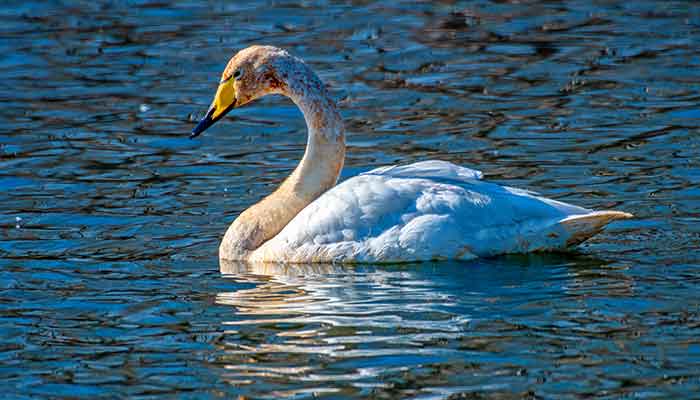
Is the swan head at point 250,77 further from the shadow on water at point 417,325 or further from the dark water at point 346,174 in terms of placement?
the shadow on water at point 417,325

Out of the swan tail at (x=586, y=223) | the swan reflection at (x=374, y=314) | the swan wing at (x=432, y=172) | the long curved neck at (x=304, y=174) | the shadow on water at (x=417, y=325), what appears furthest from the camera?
the long curved neck at (x=304, y=174)

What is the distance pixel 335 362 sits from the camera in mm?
7234

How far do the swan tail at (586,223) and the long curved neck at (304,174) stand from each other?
1651mm

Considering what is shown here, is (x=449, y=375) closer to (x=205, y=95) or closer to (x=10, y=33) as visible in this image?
(x=205, y=95)

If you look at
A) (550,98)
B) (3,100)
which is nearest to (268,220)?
(550,98)

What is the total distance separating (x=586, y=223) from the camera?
914 centimetres

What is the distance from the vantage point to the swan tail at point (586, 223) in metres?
9.02

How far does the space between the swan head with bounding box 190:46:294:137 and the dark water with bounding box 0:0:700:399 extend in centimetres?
95

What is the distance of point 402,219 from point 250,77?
154cm

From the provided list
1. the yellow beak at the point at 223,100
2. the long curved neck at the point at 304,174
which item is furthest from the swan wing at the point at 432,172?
the yellow beak at the point at 223,100

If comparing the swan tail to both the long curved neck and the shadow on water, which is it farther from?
the long curved neck

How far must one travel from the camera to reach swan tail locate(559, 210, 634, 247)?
29.6 ft

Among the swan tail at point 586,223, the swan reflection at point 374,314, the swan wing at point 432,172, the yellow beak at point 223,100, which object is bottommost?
the swan reflection at point 374,314

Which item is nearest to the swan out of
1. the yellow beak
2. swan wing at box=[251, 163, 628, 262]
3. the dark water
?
swan wing at box=[251, 163, 628, 262]
